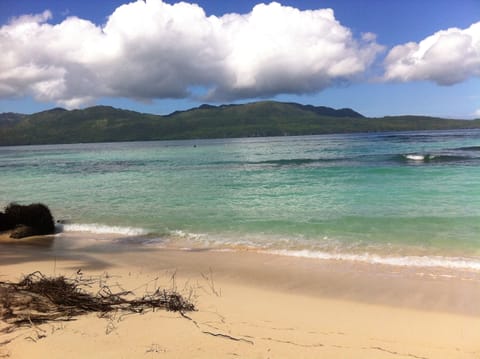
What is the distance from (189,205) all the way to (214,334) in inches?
520

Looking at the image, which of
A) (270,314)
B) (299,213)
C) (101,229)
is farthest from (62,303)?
(299,213)

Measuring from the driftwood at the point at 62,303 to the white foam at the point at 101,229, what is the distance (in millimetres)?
6829

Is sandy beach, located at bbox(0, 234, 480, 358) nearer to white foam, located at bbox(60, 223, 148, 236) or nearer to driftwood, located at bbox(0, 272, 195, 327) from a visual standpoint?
driftwood, located at bbox(0, 272, 195, 327)

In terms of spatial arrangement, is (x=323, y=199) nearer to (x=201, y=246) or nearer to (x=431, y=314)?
(x=201, y=246)

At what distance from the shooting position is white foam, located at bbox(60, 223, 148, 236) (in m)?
13.4

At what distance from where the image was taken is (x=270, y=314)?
226 inches

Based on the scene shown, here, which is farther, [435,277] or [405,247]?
[405,247]

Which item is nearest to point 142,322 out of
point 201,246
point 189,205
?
point 201,246

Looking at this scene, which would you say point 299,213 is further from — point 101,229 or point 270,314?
point 270,314

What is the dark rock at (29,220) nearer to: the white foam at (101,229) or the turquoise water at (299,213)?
the white foam at (101,229)

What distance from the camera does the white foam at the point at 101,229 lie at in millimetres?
13383

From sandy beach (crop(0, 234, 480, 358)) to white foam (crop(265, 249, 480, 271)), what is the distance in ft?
1.26

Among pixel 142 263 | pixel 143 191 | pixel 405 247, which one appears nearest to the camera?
pixel 142 263

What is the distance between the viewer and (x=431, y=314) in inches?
230
